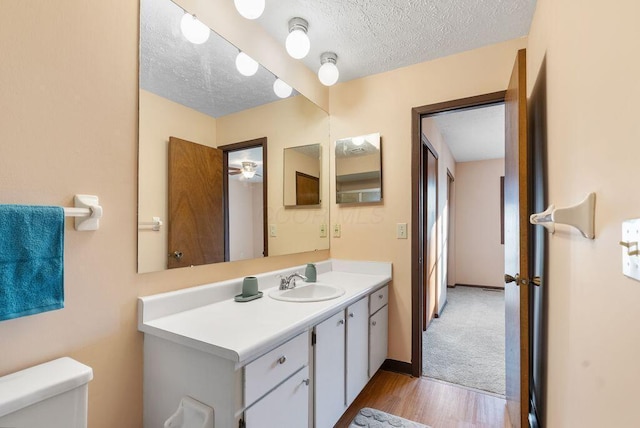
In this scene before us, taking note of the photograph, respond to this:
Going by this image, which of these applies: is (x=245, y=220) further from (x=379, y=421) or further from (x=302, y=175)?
(x=379, y=421)

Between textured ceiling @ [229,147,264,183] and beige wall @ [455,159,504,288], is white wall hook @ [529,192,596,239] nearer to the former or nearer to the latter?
textured ceiling @ [229,147,264,183]

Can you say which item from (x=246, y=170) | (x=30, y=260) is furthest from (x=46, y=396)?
(x=246, y=170)

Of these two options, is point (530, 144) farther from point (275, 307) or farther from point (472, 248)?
point (472, 248)

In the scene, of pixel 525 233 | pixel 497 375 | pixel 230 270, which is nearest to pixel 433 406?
pixel 497 375

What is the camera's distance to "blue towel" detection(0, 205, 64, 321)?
0.78 metres

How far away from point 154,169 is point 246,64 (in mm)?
860

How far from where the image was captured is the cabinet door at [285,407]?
981 mm

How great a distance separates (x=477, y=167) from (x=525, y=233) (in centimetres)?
440

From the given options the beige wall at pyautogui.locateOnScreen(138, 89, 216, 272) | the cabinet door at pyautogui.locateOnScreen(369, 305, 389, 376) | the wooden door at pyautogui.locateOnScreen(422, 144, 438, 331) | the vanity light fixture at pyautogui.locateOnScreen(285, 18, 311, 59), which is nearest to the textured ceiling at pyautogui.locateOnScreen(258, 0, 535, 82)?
the vanity light fixture at pyautogui.locateOnScreen(285, 18, 311, 59)

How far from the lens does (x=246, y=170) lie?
1711 millimetres

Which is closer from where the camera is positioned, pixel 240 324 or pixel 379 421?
pixel 240 324

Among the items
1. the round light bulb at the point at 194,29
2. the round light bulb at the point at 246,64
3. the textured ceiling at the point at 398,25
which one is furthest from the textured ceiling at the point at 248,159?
the textured ceiling at the point at 398,25

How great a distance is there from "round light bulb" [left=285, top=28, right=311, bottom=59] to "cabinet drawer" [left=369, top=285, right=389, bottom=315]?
1.56 metres

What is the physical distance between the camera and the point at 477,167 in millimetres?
5160
